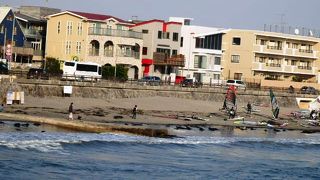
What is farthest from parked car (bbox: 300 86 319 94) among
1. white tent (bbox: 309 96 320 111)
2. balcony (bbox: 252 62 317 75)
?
white tent (bbox: 309 96 320 111)

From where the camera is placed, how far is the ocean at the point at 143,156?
31266 millimetres

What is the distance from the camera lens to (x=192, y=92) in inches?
2547

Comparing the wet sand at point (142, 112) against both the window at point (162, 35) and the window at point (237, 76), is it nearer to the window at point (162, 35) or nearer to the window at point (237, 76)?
the window at point (162, 35)

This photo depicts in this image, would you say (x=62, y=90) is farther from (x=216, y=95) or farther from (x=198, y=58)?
(x=198, y=58)

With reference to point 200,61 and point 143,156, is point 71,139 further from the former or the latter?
point 200,61

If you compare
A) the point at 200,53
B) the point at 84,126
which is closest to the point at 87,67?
the point at 200,53

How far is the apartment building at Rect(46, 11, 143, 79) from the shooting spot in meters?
73.1

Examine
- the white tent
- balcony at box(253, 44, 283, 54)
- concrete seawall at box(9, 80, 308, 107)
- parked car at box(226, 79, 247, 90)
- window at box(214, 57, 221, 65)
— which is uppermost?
A: balcony at box(253, 44, 283, 54)

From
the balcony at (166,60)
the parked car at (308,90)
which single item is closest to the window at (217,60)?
the balcony at (166,60)

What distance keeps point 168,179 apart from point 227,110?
30508mm

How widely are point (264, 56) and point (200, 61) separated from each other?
349 inches

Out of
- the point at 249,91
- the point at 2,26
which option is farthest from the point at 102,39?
the point at 249,91

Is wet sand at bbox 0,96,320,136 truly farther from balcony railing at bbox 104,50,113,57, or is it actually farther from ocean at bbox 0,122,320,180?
balcony railing at bbox 104,50,113,57

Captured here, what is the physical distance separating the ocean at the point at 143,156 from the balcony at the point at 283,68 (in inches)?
1521
